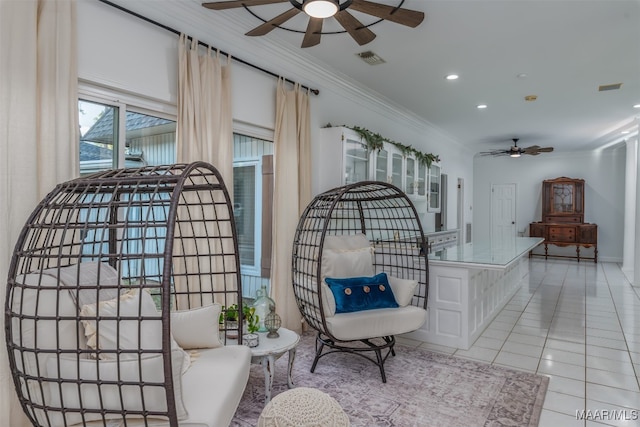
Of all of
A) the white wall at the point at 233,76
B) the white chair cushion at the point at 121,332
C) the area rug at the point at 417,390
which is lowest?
the area rug at the point at 417,390

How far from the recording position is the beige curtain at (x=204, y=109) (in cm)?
279

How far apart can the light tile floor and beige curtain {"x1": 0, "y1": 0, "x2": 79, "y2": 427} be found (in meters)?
3.07

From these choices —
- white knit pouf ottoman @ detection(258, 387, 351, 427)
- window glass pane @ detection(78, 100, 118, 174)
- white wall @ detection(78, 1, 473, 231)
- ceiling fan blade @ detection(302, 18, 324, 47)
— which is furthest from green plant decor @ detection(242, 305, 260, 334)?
ceiling fan blade @ detection(302, 18, 324, 47)

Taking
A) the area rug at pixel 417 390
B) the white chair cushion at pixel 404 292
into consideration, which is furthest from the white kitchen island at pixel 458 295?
the white chair cushion at pixel 404 292

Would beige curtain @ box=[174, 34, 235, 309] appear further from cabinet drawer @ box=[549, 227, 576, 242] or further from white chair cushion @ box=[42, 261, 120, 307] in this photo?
cabinet drawer @ box=[549, 227, 576, 242]

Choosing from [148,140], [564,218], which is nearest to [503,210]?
[564,218]

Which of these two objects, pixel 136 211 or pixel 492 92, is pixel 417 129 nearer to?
pixel 492 92

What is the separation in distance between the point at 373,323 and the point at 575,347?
82.8 inches

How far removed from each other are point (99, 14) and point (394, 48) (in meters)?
2.48

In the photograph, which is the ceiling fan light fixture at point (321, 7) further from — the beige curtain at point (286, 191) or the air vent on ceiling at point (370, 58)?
the air vent on ceiling at point (370, 58)

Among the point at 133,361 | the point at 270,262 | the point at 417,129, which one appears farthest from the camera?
the point at 417,129

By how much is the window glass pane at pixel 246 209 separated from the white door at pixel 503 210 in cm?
828

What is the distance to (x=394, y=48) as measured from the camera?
3746mm

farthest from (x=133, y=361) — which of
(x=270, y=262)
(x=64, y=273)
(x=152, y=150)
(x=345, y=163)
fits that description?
(x=345, y=163)
